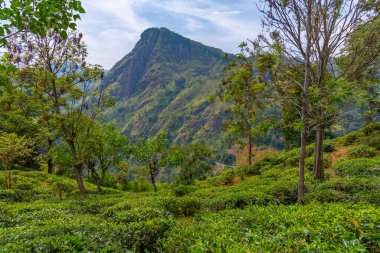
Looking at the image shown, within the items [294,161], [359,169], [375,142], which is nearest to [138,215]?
[359,169]

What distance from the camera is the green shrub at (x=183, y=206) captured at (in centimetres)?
1408

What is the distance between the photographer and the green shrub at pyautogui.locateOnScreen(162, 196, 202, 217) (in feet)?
46.2

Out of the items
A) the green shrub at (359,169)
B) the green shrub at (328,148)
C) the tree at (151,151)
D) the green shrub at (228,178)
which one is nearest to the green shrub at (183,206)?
the green shrub at (359,169)

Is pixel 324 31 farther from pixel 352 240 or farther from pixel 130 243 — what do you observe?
pixel 130 243

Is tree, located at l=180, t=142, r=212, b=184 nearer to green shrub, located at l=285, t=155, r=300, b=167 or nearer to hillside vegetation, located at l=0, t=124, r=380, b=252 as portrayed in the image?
green shrub, located at l=285, t=155, r=300, b=167

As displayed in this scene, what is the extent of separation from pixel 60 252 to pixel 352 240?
20.9 ft

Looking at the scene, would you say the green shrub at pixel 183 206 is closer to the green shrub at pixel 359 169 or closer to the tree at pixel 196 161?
the green shrub at pixel 359 169

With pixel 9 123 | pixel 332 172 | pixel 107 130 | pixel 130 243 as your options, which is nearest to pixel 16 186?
pixel 107 130

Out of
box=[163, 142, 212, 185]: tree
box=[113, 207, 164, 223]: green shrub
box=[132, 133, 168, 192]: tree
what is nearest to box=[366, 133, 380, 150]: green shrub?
box=[163, 142, 212, 185]: tree

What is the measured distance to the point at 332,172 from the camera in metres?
22.3

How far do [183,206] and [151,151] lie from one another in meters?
19.2

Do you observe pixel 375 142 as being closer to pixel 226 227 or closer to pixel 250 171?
pixel 250 171

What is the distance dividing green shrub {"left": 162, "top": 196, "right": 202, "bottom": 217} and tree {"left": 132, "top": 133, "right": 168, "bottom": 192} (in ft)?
59.5

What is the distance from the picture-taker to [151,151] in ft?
107
